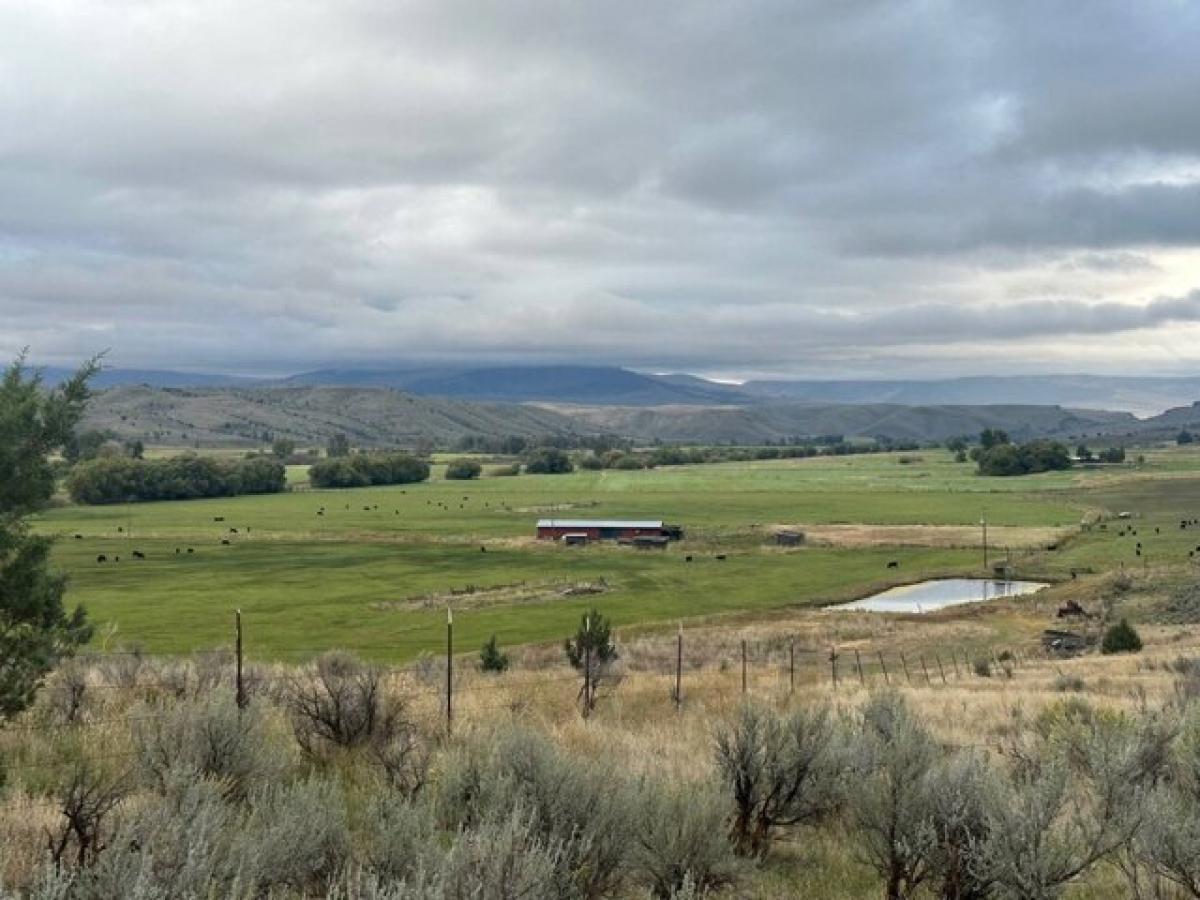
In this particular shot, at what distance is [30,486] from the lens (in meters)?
13.2

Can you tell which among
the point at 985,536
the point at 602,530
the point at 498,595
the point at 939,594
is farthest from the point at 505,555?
the point at 985,536

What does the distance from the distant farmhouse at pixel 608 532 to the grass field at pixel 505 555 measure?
284cm

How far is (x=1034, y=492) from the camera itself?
143250 millimetres

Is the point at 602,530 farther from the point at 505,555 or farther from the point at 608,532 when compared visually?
the point at 505,555

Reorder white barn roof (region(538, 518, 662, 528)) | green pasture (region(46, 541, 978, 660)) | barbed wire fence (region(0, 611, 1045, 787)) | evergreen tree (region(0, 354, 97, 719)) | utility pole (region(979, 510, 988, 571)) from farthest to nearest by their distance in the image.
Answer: white barn roof (region(538, 518, 662, 528))
utility pole (region(979, 510, 988, 571))
green pasture (region(46, 541, 978, 660))
barbed wire fence (region(0, 611, 1045, 787))
evergreen tree (region(0, 354, 97, 719))

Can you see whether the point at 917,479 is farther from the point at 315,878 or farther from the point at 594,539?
the point at 315,878

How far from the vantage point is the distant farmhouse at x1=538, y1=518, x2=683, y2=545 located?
102m

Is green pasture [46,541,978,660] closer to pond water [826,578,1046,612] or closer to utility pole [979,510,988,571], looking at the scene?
utility pole [979,510,988,571]

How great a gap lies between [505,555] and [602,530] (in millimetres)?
17924

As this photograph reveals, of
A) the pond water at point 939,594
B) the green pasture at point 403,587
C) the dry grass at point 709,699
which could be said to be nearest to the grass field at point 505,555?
the green pasture at point 403,587

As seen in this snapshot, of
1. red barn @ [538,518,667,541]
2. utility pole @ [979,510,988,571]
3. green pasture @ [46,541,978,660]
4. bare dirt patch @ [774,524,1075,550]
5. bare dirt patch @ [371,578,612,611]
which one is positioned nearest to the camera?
green pasture @ [46,541,978,660]

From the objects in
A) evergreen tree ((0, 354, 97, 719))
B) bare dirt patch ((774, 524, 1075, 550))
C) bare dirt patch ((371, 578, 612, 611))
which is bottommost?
bare dirt patch ((371, 578, 612, 611))

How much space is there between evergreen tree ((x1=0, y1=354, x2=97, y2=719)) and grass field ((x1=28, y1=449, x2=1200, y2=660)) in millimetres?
17144

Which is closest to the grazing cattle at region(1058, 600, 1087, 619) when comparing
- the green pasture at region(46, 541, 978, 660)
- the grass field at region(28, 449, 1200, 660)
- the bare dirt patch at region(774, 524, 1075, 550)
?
the grass field at region(28, 449, 1200, 660)
